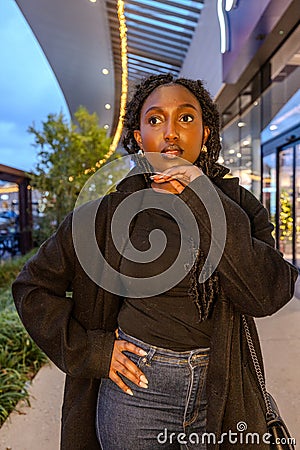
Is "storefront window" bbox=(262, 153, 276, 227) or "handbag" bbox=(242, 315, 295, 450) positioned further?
"storefront window" bbox=(262, 153, 276, 227)

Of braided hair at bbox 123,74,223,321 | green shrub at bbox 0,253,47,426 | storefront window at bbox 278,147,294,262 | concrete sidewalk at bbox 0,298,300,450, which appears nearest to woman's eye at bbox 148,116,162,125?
braided hair at bbox 123,74,223,321

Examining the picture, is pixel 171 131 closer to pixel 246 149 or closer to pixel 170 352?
pixel 170 352

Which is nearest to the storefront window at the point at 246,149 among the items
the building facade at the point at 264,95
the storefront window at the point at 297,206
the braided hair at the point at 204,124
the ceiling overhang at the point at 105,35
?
the building facade at the point at 264,95

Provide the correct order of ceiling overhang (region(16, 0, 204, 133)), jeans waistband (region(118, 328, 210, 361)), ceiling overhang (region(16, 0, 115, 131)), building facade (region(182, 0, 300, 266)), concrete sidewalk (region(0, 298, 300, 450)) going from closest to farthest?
jeans waistband (region(118, 328, 210, 361))
concrete sidewalk (region(0, 298, 300, 450))
building facade (region(182, 0, 300, 266))
ceiling overhang (region(16, 0, 115, 131))
ceiling overhang (region(16, 0, 204, 133))

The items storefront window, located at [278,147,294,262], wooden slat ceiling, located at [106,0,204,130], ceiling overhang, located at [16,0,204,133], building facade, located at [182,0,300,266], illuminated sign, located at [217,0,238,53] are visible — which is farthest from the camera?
wooden slat ceiling, located at [106,0,204,130]

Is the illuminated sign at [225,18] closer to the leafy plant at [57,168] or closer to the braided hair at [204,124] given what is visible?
the leafy plant at [57,168]

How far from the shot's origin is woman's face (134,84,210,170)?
0.93 metres

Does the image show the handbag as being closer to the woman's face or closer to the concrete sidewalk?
the woman's face

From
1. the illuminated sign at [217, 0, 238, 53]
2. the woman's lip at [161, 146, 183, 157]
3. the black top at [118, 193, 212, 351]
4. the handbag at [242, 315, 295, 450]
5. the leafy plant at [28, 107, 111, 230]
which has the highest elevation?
the illuminated sign at [217, 0, 238, 53]

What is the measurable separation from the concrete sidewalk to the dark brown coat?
1219 mm

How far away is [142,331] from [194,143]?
0.45 meters

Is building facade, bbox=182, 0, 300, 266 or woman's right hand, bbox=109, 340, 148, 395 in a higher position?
building facade, bbox=182, 0, 300, 266

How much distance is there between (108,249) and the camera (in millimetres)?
1045

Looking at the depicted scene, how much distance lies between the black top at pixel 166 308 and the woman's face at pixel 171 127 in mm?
104
